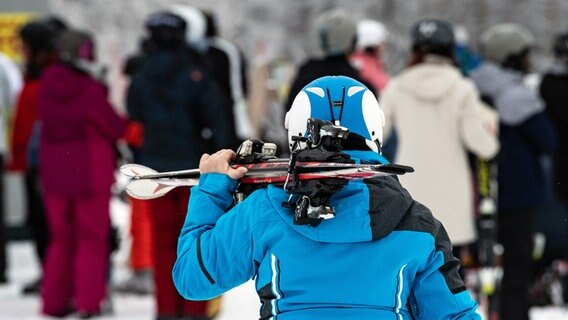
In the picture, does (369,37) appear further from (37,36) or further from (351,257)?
(351,257)

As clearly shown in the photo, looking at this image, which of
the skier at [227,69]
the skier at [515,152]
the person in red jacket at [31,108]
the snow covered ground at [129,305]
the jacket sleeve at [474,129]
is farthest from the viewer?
the person in red jacket at [31,108]

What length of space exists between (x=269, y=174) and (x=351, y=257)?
34cm

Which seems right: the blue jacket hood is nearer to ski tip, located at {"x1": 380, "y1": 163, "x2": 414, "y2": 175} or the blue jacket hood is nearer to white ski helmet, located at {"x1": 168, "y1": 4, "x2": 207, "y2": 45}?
ski tip, located at {"x1": 380, "y1": 163, "x2": 414, "y2": 175}

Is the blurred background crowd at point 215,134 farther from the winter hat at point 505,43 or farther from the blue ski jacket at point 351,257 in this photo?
the blue ski jacket at point 351,257

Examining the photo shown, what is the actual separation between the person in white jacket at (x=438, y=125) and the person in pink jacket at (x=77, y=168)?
2062mm

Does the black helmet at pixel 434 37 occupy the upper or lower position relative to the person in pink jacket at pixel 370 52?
upper

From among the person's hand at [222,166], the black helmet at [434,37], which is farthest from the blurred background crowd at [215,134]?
the person's hand at [222,166]

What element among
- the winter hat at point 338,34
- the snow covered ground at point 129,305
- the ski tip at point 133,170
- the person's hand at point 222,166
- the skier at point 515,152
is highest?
the winter hat at point 338,34

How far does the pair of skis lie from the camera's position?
3.05 metres

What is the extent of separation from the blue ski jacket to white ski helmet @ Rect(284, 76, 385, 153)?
146 millimetres

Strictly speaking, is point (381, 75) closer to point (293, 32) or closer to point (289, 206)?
point (289, 206)

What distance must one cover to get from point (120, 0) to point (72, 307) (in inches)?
457

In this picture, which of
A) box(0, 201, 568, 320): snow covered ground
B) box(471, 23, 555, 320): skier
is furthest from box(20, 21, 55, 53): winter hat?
box(471, 23, 555, 320): skier

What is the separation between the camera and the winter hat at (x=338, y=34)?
7.52 metres
